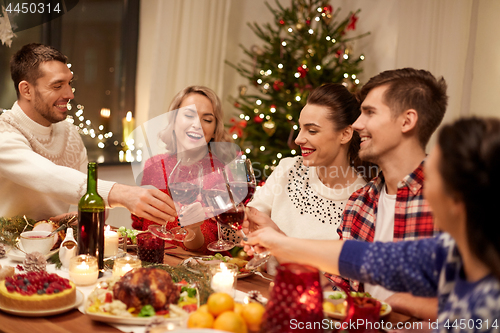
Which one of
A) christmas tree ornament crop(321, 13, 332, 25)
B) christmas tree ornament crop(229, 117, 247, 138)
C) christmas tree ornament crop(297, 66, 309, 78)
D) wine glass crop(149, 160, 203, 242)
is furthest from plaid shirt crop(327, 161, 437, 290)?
christmas tree ornament crop(321, 13, 332, 25)

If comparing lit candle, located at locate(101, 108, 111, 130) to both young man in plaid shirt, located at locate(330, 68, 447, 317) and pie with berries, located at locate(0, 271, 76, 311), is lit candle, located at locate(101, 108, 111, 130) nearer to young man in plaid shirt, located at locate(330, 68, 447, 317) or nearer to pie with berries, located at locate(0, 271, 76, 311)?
young man in plaid shirt, located at locate(330, 68, 447, 317)

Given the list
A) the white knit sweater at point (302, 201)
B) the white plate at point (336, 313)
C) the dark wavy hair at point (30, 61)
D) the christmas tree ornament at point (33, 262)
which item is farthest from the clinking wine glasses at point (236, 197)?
the dark wavy hair at point (30, 61)

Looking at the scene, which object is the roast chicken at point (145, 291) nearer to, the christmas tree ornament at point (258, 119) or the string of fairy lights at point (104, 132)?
the christmas tree ornament at point (258, 119)

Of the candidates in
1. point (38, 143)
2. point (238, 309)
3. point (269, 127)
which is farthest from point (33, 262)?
point (269, 127)

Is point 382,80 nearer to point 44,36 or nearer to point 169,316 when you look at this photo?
point 169,316

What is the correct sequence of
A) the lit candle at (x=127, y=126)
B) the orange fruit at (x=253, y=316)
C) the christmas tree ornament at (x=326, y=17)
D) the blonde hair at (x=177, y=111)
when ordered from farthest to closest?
the lit candle at (x=127, y=126) → the christmas tree ornament at (x=326, y=17) → the blonde hair at (x=177, y=111) → the orange fruit at (x=253, y=316)

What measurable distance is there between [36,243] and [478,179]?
1413 mm

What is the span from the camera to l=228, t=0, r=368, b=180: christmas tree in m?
3.61

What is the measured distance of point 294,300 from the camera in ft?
2.77

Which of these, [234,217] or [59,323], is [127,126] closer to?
[234,217]

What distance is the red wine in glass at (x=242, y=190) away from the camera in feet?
4.44

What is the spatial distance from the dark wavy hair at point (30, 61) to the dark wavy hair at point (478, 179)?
2.22 m

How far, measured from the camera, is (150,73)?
167 inches

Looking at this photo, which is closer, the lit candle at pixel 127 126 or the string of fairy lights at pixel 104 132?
the string of fairy lights at pixel 104 132
